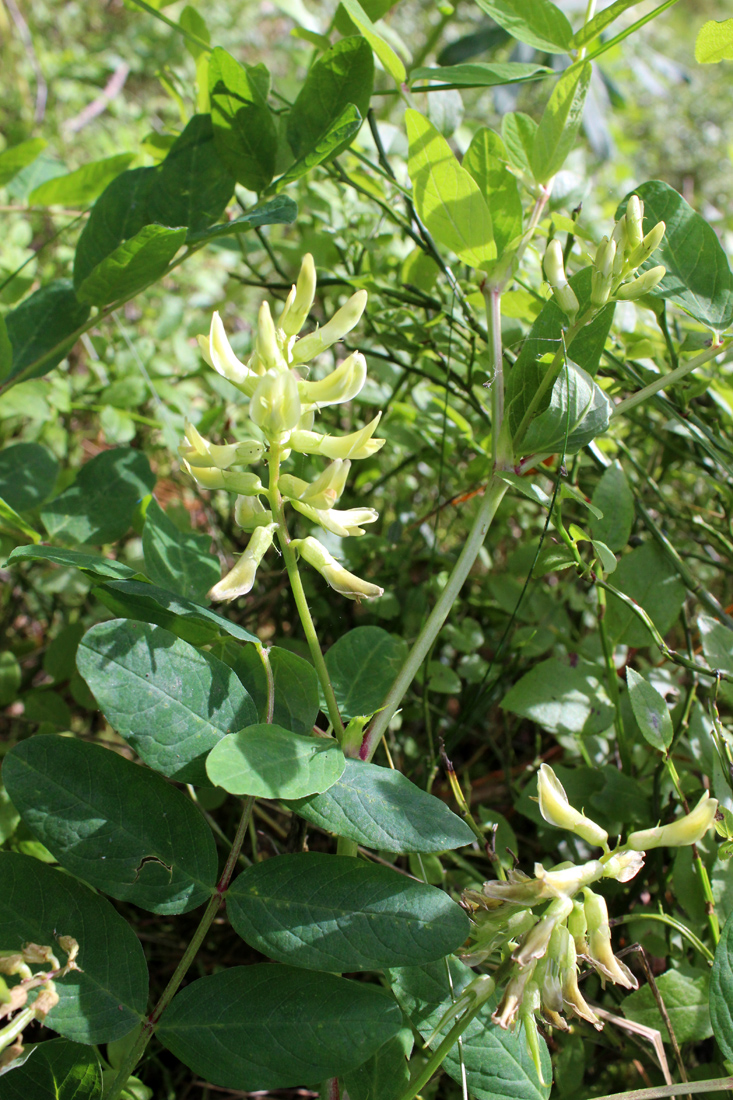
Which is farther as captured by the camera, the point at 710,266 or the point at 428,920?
the point at 710,266

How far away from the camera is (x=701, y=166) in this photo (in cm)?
474

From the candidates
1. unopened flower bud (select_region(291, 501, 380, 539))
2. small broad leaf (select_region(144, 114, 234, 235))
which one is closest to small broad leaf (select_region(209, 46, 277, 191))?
small broad leaf (select_region(144, 114, 234, 235))

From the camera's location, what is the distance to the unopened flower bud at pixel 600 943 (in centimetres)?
48

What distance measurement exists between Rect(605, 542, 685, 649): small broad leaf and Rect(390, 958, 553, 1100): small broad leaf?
1.32 feet

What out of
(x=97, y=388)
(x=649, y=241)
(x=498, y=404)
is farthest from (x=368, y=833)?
(x=97, y=388)

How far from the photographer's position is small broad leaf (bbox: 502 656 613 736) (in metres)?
0.79

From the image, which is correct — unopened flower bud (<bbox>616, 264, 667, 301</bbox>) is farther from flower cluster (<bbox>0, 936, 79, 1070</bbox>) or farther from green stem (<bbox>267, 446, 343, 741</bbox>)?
flower cluster (<bbox>0, 936, 79, 1070</bbox>)

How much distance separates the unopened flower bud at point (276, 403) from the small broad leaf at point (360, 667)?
0.23 metres

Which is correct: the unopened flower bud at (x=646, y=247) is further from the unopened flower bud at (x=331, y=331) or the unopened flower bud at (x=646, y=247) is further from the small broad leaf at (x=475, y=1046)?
the small broad leaf at (x=475, y=1046)

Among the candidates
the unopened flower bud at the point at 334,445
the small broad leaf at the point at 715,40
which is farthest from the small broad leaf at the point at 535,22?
the unopened flower bud at the point at 334,445

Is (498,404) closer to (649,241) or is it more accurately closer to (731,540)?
(649,241)

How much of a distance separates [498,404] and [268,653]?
0.30 metres

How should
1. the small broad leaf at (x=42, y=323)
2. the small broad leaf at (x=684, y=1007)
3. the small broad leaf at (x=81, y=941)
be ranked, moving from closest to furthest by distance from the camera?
1. the small broad leaf at (x=81, y=941)
2. the small broad leaf at (x=684, y=1007)
3. the small broad leaf at (x=42, y=323)

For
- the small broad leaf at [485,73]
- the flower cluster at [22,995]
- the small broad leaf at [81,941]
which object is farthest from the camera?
the small broad leaf at [485,73]
